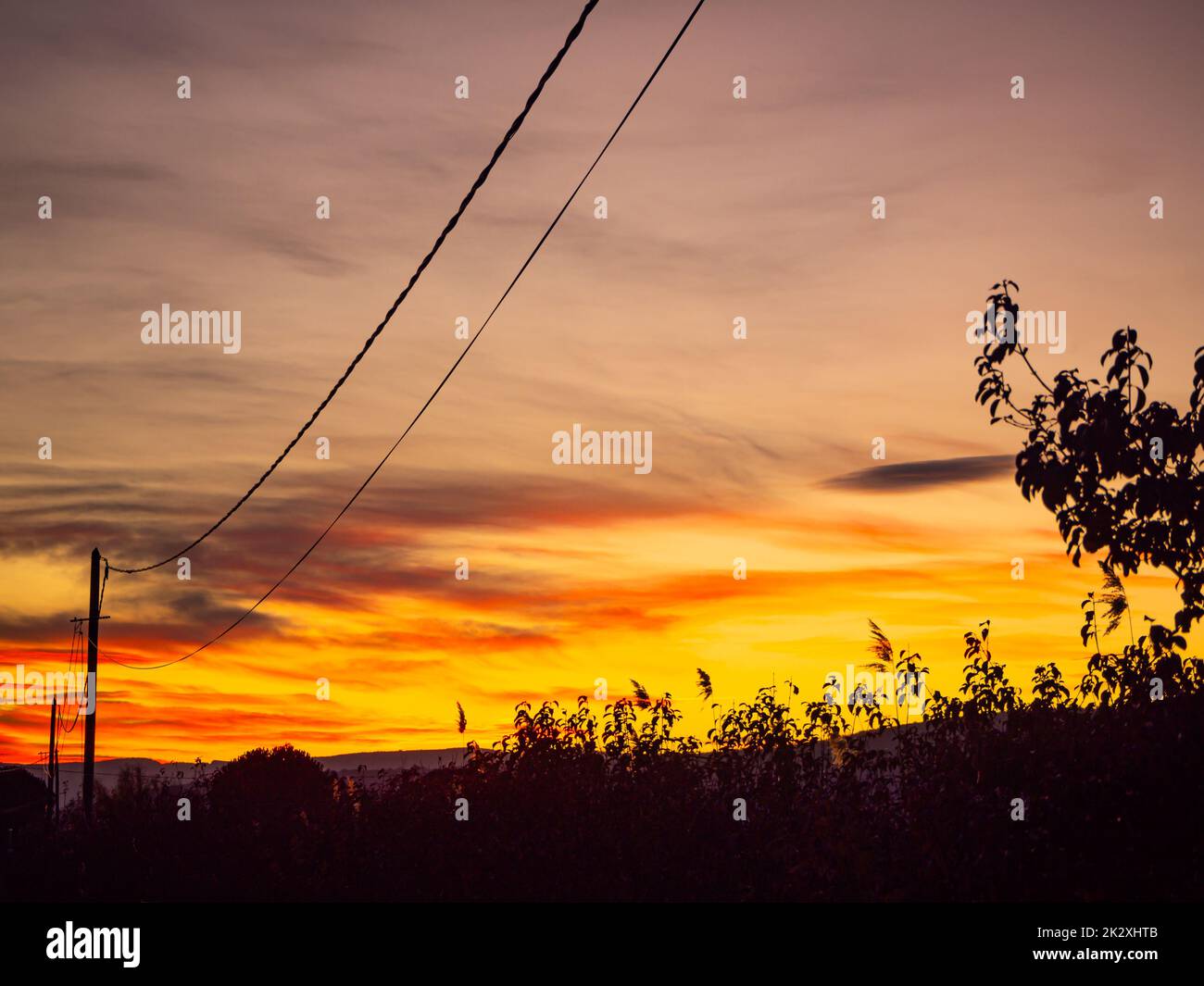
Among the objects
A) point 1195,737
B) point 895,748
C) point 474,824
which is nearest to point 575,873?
point 474,824

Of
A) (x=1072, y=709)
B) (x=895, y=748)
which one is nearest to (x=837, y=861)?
(x=895, y=748)

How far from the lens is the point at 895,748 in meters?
14.3

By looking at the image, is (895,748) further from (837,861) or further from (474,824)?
(474,824)

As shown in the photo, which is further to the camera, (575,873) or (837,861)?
(575,873)

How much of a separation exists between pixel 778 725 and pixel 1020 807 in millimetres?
3784
